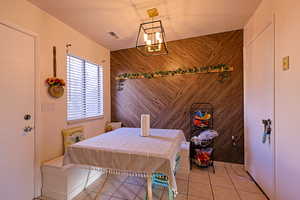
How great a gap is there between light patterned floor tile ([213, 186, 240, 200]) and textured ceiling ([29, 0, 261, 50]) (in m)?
2.81

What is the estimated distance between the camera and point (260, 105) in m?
2.06

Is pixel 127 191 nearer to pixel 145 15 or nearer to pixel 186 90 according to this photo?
pixel 186 90

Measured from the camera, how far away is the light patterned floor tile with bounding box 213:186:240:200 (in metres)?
1.88

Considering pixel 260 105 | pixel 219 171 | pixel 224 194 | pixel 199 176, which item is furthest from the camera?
pixel 219 171

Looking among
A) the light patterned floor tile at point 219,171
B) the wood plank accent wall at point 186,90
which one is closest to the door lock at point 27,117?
the wood plank accent wall at point 186,90

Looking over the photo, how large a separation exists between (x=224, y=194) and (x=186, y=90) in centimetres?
196

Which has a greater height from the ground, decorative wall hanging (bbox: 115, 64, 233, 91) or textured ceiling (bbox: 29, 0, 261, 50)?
textured ceiling (bbox: 29, 0, 261, 50)

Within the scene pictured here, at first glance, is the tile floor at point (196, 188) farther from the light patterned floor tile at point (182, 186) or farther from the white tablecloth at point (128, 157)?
the white tablecloth at point (128, 157)

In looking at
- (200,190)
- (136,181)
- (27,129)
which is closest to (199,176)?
(200,190)

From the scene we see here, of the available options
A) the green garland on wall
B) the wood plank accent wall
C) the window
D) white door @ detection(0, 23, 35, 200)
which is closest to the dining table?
white door @ detection(0, 23, 35, 200)

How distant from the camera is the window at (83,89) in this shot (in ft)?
8.67

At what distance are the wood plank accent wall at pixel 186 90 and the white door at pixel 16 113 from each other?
200cm

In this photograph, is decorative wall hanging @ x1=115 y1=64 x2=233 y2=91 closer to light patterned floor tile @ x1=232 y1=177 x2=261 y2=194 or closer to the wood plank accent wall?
the wood plank accent wall

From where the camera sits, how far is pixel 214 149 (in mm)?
2889
